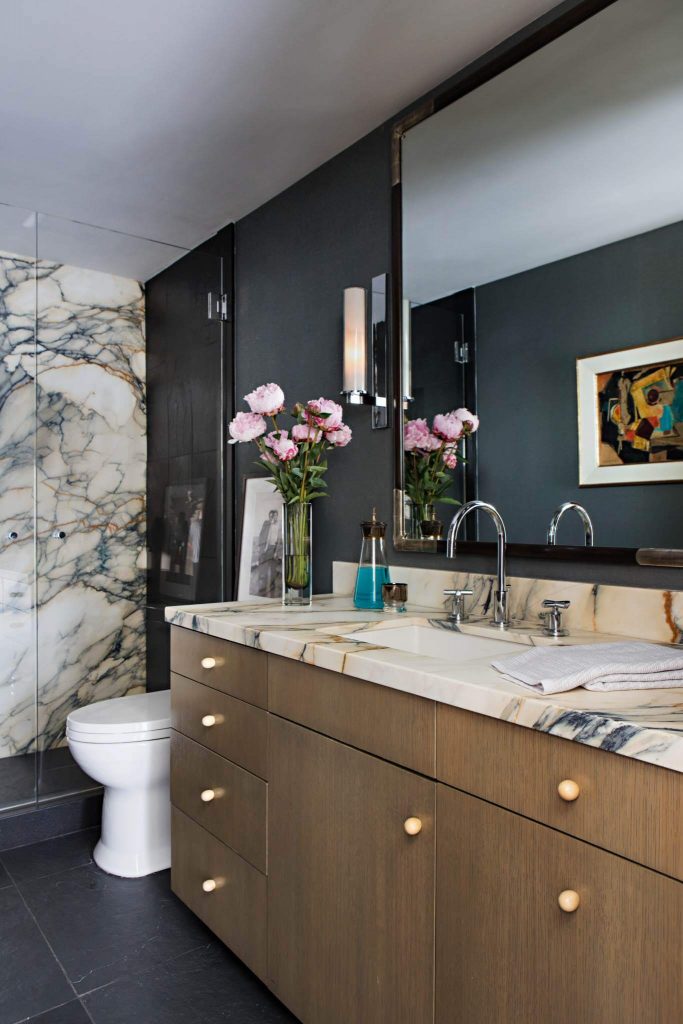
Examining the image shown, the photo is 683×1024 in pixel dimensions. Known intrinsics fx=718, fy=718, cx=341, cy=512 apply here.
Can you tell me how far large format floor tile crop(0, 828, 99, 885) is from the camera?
2.39 m

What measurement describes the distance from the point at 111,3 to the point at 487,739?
183 cm

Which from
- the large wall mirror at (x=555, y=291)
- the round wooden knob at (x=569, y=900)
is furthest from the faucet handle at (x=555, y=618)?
the round wooden knob at (x=569, y=900)

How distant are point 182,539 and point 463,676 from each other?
2172mm

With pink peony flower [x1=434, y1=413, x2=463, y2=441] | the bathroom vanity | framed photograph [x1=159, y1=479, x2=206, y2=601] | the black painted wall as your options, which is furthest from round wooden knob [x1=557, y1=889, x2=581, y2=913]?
framed photograph [x1=159, y1=479, x2=206, y2=601]

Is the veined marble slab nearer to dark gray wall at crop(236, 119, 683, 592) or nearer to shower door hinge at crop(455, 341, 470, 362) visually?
dark gray wall at crop(236, 119, 683, 592)

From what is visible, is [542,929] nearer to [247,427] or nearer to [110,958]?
[110,958]

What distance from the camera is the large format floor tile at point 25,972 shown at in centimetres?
169

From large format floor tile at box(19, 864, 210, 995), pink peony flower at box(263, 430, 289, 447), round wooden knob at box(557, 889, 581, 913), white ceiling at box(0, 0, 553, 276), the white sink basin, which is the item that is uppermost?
white ceiling at box(0, 0, 553, 276)

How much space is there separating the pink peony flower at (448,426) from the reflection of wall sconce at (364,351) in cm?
25

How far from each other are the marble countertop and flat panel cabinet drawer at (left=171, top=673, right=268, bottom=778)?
0.53ft

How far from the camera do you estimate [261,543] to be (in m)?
2.75

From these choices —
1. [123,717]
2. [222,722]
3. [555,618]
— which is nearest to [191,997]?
[222,722]

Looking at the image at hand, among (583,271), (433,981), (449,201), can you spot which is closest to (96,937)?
(433,981)

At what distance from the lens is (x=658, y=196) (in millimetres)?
1474
